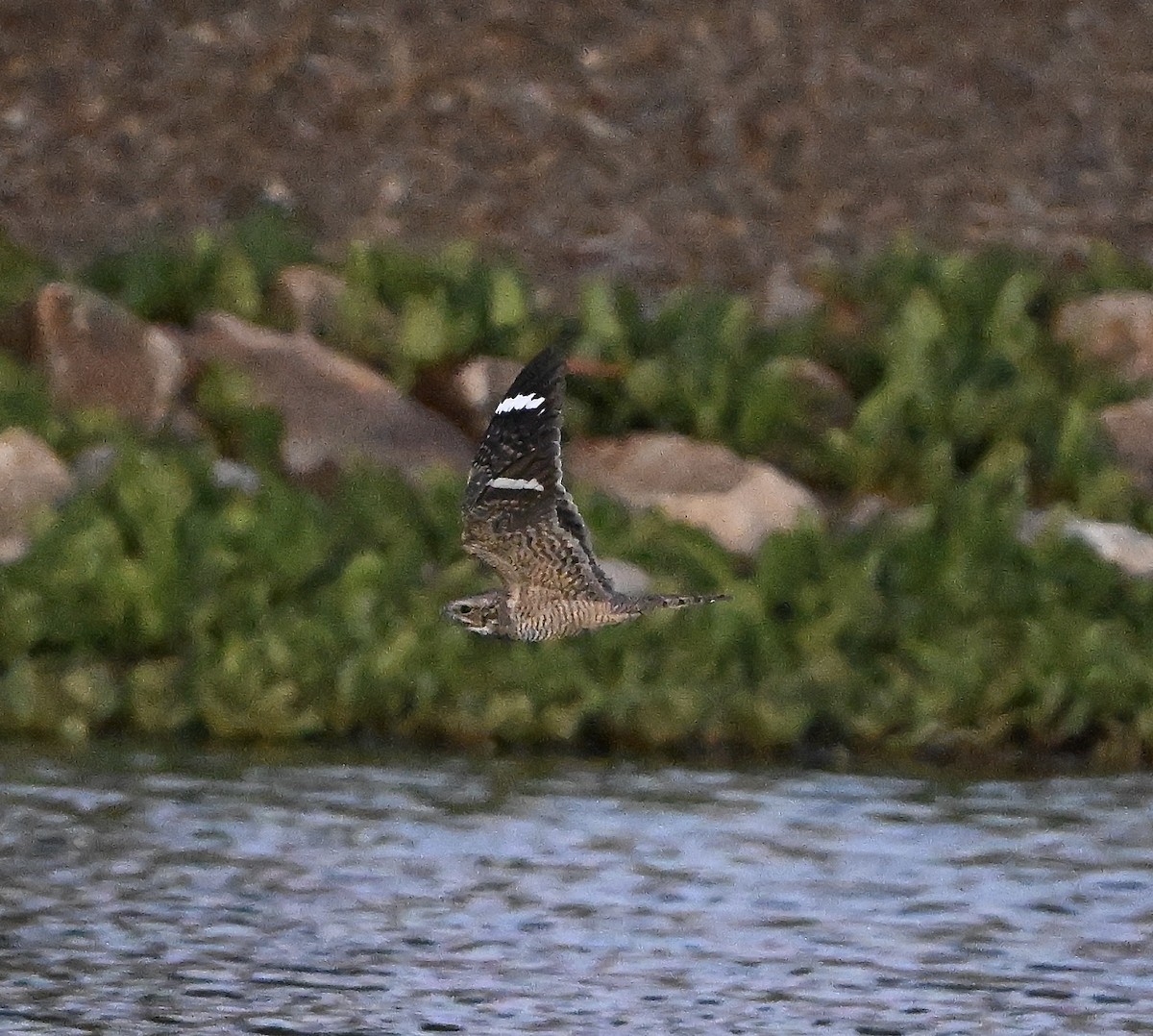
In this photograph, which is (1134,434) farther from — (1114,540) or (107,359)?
(107,359)

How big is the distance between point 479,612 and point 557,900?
5.21ft

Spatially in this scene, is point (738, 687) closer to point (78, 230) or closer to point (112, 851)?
point (112, 851)

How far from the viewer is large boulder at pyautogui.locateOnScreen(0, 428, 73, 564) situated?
41.5 feet

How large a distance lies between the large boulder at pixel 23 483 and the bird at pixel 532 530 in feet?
14.4

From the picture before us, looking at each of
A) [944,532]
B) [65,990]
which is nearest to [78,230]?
[944,532]

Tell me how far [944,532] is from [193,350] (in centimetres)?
386

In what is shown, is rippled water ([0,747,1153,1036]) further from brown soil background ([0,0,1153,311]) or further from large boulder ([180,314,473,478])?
brown soil background ([0,0,1153,311])

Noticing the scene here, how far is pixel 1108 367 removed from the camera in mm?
15094

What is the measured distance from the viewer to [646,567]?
41.6 feet

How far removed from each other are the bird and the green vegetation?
3092 millimetres

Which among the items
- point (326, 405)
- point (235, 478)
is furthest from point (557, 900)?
point (326, 405)

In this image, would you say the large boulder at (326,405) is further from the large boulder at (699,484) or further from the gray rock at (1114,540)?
the gray rock at (1114,540)

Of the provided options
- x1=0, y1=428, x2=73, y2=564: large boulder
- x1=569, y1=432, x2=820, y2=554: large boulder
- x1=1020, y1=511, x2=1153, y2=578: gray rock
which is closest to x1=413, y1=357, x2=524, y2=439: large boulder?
x1=569, y1=432, x2=820, y2=554: large boulder

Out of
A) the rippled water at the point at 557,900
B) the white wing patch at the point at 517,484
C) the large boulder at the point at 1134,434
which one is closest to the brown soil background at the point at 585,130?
the large boulder at the point at 1134,434
